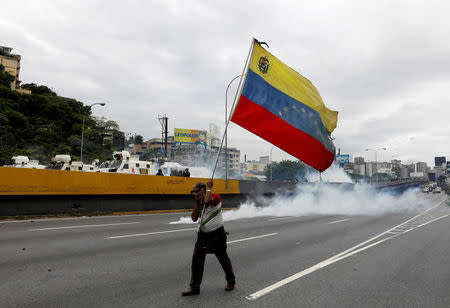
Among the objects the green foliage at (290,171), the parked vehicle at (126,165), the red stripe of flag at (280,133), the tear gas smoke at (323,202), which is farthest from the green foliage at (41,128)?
the green foliage at (290,171)

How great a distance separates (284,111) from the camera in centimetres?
952

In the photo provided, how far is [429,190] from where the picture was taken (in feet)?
332

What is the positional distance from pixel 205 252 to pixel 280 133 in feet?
18.3

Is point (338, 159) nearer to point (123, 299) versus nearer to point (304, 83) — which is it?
point (304, 83)

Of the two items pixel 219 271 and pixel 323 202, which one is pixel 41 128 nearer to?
pixel 323 202

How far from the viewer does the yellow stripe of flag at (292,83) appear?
906 cm

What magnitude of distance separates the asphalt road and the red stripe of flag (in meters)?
2.58

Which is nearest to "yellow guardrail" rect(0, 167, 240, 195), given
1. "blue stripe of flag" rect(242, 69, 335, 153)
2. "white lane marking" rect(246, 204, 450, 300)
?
"blue stripe of flag" rect(242, 69, 335, 153)

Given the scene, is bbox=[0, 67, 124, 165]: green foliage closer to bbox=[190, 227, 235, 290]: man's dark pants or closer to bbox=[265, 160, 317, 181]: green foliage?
bbox=[190, 227, 235, 290]: man's dark pants

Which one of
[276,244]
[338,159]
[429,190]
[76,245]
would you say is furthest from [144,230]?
[429,190]

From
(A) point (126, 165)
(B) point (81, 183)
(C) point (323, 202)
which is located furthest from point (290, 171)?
(B) point (81, 183)

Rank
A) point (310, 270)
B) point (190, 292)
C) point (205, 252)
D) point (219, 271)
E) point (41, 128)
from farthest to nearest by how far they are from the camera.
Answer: point (41, 128) < point (310, 270) < point (219, 271) < point (205, 252) < point (190, 292)

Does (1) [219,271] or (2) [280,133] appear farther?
(2) [280,133]

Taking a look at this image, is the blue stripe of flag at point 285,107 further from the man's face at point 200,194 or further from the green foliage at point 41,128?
the green foliage at point 41,128
